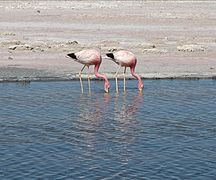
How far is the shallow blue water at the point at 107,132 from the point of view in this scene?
1222cm

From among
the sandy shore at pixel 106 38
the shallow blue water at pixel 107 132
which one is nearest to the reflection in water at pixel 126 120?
the shallow blue water at pixel 107 132

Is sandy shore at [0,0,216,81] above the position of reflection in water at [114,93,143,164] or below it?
above

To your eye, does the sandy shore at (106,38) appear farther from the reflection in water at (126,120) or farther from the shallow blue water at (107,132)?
the reflection in water at (126,120)

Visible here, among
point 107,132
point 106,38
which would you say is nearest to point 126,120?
point 107,132

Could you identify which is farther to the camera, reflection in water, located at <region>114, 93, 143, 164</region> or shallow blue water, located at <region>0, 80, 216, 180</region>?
reflection in water, located at <region>114, 93, 143, 164</region>

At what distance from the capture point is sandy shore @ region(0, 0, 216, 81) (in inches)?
1024

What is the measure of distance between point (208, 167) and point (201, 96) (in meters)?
7.76

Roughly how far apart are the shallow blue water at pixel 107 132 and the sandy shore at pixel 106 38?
3639 mm

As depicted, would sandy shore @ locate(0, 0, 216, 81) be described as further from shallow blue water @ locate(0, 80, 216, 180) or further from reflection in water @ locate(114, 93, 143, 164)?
reflection in water @ locate(114, 93, 143, 164)

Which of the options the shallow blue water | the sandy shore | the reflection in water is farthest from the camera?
the sandy shore

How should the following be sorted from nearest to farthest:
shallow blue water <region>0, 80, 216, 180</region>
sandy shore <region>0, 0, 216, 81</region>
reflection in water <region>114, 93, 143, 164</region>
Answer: shallow blue water <region>0, 80, 216, 180</region>
reflection in water <region>114, 93, 143, 164</region>
sandy shore <region>0, 0, 216, 81</region>

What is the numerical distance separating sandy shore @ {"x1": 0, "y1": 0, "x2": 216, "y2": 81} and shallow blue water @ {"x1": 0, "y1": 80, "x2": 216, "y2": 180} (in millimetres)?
3639

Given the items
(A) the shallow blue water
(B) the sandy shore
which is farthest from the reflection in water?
(B) the sandy shore

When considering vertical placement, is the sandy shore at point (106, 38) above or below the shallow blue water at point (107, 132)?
above
